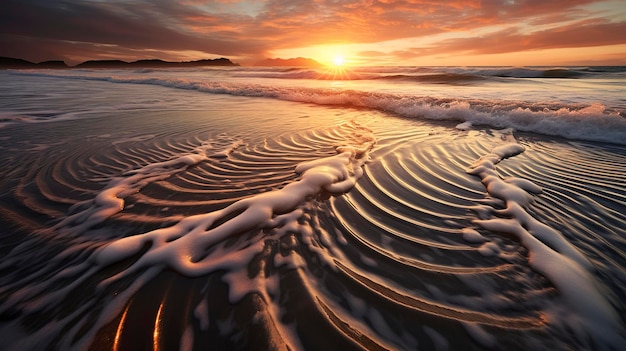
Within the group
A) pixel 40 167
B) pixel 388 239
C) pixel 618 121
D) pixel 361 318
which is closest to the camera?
pixel 361 318

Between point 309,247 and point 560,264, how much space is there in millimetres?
2032

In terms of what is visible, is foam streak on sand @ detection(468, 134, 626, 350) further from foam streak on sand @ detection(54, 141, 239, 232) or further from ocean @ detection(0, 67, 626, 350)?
foam streak on sand @ detection(54, 141, 239, 232)

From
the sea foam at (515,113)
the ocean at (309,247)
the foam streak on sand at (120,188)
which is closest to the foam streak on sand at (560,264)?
the ocean at (309,247)

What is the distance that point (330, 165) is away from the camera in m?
4.00

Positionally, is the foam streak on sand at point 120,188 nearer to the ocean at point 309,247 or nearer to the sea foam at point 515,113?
the ocean at point 309,247

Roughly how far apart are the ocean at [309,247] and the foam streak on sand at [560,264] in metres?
0.01

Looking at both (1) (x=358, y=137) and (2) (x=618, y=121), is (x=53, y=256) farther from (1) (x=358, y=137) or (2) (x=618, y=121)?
(2) (x=618, y=121)

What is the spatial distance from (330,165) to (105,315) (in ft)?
10.0

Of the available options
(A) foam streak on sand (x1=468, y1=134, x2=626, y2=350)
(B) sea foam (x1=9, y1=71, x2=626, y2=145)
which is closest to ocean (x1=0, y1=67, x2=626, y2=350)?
(A) foam streak on sand (x1=468, y1=134, x2=626, y2=350)

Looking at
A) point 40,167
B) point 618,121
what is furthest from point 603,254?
point 40,167

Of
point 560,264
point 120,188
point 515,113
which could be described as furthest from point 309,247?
point 515,113

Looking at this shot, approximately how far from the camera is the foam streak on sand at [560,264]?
1564 mm

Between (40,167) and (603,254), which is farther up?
(40,167)

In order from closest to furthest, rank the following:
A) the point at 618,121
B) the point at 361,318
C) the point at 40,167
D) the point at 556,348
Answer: the point at 556,348
the point at 361,318
the point at 40,167
the point at 618,121
